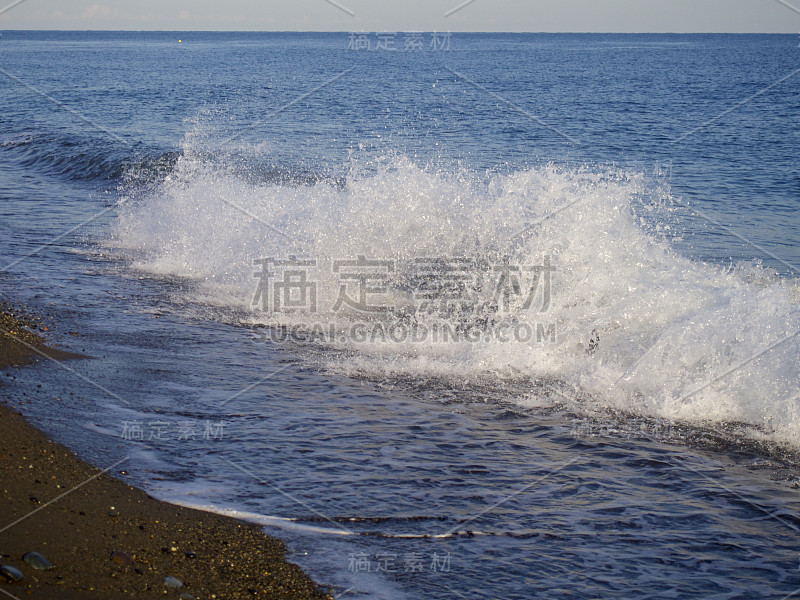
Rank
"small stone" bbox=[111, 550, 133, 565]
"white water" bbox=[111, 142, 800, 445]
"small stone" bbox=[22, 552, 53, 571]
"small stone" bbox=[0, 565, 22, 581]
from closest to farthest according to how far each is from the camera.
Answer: "small stone" bbox=[0, 565, 22, 581], "small stone" bbox=[22, 552, 53, 571], "small stone" bbox=[111, 550, 133, 565], "white water" bbox=[111, 142, 800, 445]

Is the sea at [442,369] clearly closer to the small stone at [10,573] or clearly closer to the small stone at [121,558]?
the small stone at [121,558]

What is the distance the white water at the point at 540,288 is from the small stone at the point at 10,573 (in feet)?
11.7

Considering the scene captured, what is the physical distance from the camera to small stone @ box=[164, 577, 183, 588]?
319 cm

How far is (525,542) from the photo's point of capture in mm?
3863

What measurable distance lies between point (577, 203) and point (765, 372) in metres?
3.60

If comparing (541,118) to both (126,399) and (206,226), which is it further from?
(126,399)

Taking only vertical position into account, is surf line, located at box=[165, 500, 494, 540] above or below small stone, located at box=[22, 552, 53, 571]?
below

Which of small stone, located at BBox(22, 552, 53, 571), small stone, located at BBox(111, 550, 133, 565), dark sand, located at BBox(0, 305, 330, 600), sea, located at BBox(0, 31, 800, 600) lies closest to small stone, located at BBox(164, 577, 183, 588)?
dark sand, located at BBox(0, 305, 330, 600)

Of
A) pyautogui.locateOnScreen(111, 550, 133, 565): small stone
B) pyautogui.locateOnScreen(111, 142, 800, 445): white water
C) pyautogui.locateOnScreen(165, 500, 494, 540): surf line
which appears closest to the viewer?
pyautogui.locateOnScreen(111, 550, 133, 565): small stone

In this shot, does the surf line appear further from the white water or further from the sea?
the white water

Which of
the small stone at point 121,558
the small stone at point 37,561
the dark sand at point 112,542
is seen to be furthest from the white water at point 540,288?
the small stone at point 37,561

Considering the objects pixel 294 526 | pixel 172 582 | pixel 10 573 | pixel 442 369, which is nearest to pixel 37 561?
pixel 10 573

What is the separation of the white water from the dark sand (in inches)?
105

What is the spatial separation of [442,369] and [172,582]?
11.8ft
